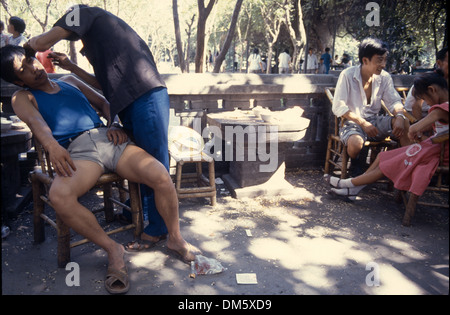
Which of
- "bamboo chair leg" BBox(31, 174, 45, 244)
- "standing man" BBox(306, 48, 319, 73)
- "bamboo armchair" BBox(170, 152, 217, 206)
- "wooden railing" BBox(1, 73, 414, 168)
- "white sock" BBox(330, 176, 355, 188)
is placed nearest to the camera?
"bamboo chair leg" BBox(31, 174, 45, 244)

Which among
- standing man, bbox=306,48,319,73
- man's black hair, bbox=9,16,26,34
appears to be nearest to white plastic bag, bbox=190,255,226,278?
man's black hair, bbox=9,16,26,34

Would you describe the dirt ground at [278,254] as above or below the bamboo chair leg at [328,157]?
below

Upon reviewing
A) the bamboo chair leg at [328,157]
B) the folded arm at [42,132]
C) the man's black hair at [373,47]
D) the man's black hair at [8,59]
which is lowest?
the bamboo chair leg at [328,157]

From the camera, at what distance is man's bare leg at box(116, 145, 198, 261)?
2633 mm

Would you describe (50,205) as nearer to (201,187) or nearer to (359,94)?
(201,187)

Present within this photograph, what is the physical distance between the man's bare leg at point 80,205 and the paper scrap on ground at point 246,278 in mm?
848

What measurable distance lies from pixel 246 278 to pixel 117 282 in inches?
36.1

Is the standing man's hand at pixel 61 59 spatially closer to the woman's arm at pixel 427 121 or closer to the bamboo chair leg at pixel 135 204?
the bamboo chair leg at pixel 135 204

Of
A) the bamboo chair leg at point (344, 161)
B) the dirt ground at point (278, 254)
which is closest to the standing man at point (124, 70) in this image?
the dirt ground at point (278, 254)

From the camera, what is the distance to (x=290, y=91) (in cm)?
492

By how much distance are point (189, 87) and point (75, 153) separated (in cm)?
213

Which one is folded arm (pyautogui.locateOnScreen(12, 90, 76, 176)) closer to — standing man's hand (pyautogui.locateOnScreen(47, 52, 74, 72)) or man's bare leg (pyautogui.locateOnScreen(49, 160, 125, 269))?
man's bare leg (pyautogui.locateOnScreen(49, 160, 125, 269))

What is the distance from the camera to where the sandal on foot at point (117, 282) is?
7.84ft
